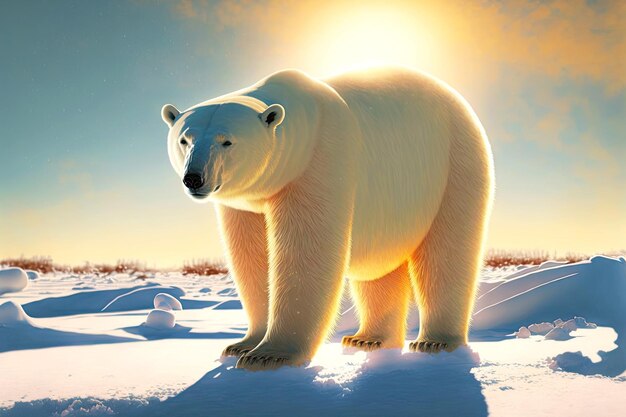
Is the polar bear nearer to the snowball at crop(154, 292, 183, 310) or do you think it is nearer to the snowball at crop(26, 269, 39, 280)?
the snowball at crop(154, 292, 183, 310)

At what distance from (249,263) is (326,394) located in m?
0.76

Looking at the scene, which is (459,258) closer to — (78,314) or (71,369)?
(71,369)

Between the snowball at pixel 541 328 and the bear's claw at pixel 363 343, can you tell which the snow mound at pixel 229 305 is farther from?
the snowball at pixel 541 328

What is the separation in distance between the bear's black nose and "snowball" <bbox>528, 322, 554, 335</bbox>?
7.48 feet

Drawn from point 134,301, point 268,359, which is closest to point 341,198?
point 268,359

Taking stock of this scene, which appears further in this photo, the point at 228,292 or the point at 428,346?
the point at 228,292

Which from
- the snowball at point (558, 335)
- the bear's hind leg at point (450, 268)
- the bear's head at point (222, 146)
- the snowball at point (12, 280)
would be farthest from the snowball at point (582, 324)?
the snowball at point (12, 280)

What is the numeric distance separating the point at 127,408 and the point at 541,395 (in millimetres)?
1424

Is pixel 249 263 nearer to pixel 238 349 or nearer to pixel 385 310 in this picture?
pixel 238 349

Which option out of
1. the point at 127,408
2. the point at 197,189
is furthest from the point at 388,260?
the point at 127,408

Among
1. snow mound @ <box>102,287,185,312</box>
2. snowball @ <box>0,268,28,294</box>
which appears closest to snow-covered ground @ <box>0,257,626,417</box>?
snow mound @ <box>102,287,185,312</box>

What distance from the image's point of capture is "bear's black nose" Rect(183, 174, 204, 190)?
2166mm

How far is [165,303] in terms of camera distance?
473 cm

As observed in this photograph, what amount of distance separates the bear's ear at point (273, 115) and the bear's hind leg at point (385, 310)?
1234mm
